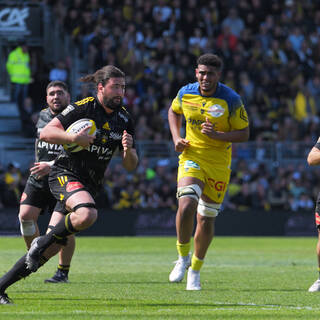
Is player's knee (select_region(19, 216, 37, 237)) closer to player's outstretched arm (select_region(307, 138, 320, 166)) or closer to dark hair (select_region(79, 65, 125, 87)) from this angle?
dark hair (select_region(79, 65, 125, 87))

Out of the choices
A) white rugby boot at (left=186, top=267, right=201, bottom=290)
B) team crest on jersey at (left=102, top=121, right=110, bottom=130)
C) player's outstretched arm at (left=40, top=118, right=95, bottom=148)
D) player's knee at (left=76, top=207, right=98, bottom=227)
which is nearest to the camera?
player's knee at (left=76, top=207, right=98, bottom=227)

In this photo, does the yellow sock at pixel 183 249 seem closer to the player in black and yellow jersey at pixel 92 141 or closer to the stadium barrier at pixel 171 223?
the player in black and yellow jersey at pixel 92 141

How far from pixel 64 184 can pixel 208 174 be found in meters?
2.04

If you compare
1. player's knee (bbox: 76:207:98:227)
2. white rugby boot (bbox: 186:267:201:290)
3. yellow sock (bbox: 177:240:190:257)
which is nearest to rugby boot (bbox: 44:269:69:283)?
yellow sock (bbox: 177:240:190:257)

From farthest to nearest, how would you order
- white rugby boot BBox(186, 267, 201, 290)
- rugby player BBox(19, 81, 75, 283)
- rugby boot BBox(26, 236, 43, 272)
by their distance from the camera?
rugby player BBox(19, 81, 75, 283)
white rugby boot BBox(186, 267, 201, 290)
rugby boot BBox(26, 236, 43, 272)

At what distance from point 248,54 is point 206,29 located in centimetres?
A: 174

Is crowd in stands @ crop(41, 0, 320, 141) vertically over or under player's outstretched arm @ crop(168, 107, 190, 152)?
over

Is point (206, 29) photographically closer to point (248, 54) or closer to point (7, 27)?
point (248, 54)

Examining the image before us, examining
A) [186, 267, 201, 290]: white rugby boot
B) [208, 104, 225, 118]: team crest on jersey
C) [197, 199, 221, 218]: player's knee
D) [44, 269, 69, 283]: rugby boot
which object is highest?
[208, 104, 225, 118]: team crest on jersey

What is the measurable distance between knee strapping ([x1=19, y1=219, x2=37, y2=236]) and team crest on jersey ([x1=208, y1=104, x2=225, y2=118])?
8.31 ft

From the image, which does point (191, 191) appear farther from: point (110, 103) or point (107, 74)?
point (107, 74)

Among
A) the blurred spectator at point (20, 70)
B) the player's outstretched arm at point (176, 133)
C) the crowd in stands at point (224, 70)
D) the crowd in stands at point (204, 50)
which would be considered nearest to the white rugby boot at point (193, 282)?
the player's outstretched arm at point (176, 133)

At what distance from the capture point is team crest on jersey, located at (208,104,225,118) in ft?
31.7

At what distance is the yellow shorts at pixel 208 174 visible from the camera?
958cm
